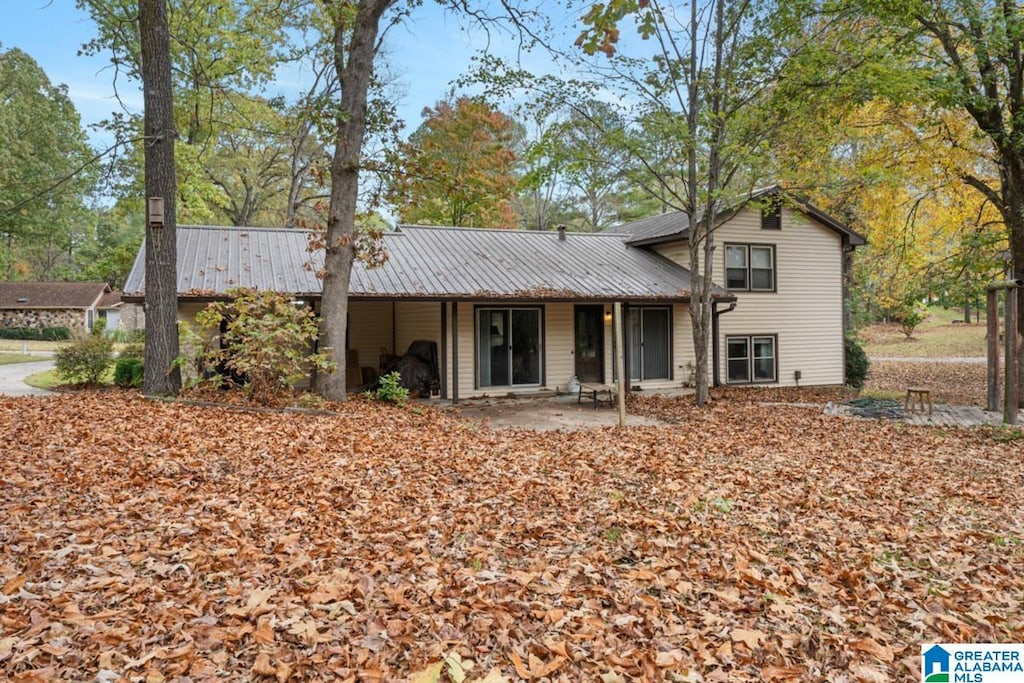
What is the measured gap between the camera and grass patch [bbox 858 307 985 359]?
2834 cm

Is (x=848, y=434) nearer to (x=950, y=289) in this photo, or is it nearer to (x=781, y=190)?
(x=781, y=190)

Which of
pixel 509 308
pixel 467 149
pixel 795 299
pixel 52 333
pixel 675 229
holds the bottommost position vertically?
pixel 509 308

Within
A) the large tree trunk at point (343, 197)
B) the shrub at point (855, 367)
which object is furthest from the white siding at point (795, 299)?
the large tree trunk at point (343, 197)

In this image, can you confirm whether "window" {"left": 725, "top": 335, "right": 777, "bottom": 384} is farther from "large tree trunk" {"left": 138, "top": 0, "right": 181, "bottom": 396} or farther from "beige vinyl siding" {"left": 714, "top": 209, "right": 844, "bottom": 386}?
"large tree trunk" {"left": 138, "top": 0, "right": 181, "bottom": 396}

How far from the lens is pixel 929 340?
1313 inches

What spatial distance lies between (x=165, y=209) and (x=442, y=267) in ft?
19.0

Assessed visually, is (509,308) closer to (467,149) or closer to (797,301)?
(797,301)

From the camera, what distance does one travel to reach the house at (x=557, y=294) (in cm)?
1252

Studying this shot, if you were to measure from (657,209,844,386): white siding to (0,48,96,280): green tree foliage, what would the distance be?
2379 centimetres

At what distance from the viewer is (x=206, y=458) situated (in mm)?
5672

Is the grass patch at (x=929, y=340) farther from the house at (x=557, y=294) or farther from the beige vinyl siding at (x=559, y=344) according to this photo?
the beige vinyl siding at (x=559, y=344)

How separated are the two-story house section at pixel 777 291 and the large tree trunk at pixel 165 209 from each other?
11.3 meters

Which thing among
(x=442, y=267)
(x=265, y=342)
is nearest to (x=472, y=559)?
(x=265, y=342)

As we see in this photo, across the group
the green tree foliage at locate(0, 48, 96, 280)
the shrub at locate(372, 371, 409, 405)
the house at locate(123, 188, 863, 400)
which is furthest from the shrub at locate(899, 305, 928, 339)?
the green tree foliage at locate(0, 48, 96, 280)
